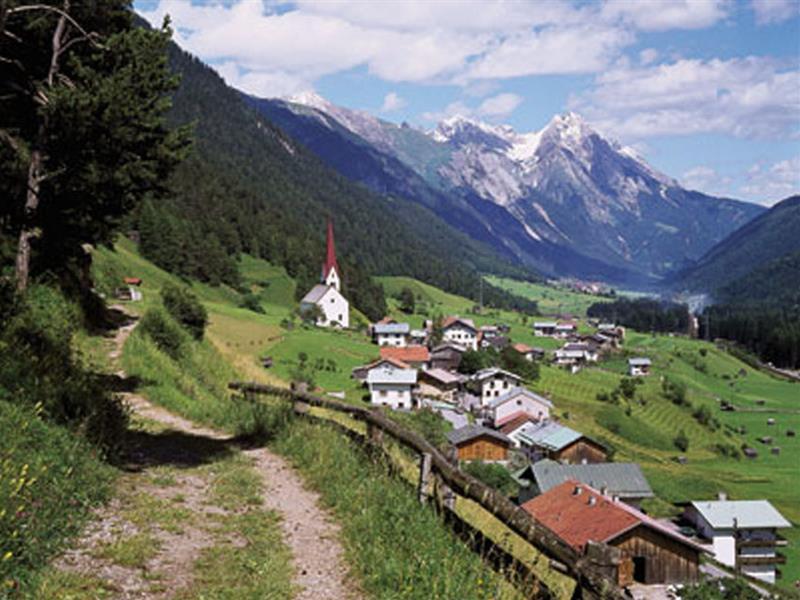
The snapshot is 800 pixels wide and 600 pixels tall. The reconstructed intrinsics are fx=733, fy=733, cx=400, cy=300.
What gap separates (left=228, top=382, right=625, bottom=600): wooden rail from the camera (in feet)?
21.2

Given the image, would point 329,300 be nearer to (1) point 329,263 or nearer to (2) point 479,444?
(1) point 329,263

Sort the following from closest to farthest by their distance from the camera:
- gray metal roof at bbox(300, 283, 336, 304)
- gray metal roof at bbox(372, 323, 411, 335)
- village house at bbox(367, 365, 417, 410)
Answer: village house at bbox(367, 365, 417, 410) < gray metal roof at bbox(372, 323, 411, 335) < gray metal roof at bbox(300, 283, 336, 304)

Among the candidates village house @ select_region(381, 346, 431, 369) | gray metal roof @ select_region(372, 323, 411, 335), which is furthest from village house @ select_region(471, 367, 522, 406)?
gray metal roof @ select_region(372, 323, 411, 335)

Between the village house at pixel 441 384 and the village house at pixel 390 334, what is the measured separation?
1421cm

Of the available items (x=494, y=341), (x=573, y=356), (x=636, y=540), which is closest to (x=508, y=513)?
(x=636, y=540)

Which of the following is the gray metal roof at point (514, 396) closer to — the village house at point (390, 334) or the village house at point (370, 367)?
the village house at point (370, 367)

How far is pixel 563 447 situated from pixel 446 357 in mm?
56337

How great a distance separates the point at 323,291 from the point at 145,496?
127677 mm

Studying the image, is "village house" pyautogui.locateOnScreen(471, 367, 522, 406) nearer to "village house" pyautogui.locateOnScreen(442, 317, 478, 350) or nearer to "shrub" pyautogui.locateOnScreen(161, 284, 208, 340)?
"village house" pyautogui.locateOnScreen(442, 317, 478, 350)

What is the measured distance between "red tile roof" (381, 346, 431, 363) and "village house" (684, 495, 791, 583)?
5606cm

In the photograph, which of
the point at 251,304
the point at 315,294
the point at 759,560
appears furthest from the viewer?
the point at 315,294

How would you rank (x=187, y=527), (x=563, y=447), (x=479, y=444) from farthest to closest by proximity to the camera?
(x=479, y=444) < (x=563, y=447) < (x=187, y=527)

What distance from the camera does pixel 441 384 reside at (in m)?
117

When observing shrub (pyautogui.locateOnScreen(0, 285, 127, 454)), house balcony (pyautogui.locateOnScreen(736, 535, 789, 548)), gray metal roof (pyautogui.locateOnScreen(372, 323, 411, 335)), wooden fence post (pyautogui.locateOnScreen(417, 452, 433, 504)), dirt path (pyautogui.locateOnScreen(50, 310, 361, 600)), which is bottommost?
house balcony (pyautogui.locateOnScreen(736, 535, 789, 548))
